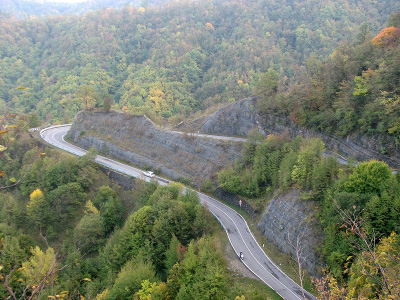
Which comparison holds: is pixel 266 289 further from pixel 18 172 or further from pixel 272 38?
pixel 272 38

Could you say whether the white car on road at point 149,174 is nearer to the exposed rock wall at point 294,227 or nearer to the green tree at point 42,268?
the green tree at point 42,268

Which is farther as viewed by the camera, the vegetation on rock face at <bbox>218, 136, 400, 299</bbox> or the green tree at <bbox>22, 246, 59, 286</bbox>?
the vegetation on rock face at <bbox>218, 136, 400, 299</bbox>

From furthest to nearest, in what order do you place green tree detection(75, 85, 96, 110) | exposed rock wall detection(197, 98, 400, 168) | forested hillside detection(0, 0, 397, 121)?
forested hillside detection(0, 0, 397, 121)
green tree detection(75, 85, 96, 110)
exposed rock wall detection(197, 98, 400, 168)

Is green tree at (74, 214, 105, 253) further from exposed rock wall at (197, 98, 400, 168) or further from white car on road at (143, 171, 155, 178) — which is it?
exposed rock wall at (197, 98, 400, 168)

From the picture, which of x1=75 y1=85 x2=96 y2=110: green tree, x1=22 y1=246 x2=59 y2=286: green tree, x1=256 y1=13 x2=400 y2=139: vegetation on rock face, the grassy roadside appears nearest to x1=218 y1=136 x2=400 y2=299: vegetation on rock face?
the grassy roadside

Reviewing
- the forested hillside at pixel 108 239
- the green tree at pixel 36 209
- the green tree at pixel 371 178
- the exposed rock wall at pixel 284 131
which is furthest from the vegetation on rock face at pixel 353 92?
the green tree at pixel 36 209

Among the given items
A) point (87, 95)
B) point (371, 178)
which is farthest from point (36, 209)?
point (371, 178)
